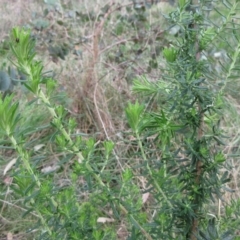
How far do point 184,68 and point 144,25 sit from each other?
2.12m

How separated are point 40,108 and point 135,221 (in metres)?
1.57

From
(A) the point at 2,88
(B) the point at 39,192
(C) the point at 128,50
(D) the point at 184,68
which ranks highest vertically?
(D) the point at 184,68

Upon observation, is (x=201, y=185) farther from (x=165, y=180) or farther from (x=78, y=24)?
(x=78, y=24)

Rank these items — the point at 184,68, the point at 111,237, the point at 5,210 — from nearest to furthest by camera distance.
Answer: the point at 184,68 < the point at 111,237 < the point at 5,210

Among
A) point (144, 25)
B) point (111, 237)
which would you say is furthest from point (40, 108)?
point (111, 237)

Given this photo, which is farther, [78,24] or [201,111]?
[78,24]

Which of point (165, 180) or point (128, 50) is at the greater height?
point (165, 180)

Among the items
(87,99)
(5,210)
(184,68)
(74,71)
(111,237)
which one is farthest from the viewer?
(74,71)

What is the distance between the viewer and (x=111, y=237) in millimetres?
1120

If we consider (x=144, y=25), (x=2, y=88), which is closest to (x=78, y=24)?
(x=144, y=25)

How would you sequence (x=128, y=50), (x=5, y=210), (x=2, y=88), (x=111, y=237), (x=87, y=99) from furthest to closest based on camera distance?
(x=128, y=50)
(x=87, y=99)
(x=5, y=210)
(x=2, y=88)
(x=111, y=237)

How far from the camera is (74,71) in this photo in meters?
2.69

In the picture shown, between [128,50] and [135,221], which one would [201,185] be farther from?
[128,50]

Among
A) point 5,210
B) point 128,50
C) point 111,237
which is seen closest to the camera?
point 111,237
